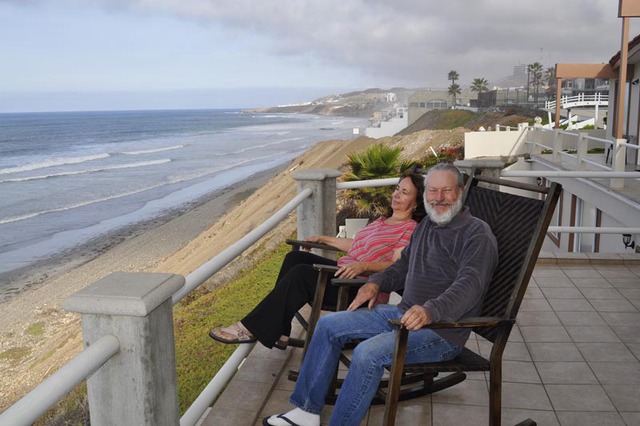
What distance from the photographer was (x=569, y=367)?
12.4 ft

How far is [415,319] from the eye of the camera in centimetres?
259

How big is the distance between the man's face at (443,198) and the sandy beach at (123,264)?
5.11 metres

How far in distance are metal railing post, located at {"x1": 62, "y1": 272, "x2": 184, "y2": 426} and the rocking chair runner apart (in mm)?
A: 906

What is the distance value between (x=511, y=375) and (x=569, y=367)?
0.35 m

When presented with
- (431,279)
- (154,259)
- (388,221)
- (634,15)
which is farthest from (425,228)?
(154,259)

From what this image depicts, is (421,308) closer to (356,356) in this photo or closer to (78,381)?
(356,356)

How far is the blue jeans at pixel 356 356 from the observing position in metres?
2.74

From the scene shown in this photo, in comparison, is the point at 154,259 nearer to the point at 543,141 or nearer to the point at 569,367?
the point at 543,141

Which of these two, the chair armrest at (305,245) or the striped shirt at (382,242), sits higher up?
the striped shirt at (382,242)

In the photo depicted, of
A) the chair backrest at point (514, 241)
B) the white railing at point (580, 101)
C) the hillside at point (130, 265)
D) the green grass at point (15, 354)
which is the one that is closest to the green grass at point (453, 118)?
the white railing at point (580, 101)

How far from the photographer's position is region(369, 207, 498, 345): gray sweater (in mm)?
2773

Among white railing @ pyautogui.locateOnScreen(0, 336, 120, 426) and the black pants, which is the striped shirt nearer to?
the black pants

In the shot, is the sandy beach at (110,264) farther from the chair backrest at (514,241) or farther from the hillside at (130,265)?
the chair backrest at (514,241)

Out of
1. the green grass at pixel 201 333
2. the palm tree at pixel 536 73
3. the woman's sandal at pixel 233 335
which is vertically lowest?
the green grass at pixel 201 333
